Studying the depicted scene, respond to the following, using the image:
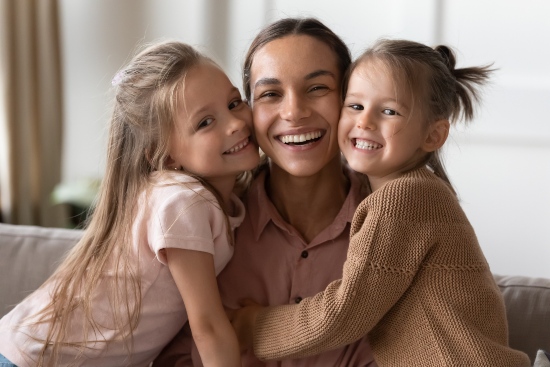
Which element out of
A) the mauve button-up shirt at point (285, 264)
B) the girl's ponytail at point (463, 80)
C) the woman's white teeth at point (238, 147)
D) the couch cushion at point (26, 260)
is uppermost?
the girl's ponytail at point (463, 80)

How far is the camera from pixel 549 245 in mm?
4086

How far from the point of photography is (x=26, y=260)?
100 inches

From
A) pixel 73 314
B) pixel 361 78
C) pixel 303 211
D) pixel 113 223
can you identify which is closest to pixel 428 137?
pixel 361 78

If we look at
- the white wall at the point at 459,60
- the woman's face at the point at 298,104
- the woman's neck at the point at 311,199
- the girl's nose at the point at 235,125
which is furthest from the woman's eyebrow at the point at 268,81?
the white wall at the point at 459,60

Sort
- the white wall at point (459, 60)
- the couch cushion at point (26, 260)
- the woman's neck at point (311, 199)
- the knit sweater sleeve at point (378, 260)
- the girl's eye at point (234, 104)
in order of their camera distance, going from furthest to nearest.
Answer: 1. the white wall at point (459, 60)
2. the couch cushion at point (26, 260)
3. the woman's neck at point (311, 199)
4. the girl's eye at point (234, 104)
5. the knit sweater sleeve at point (378, 260)

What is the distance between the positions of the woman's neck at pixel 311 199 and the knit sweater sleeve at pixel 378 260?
1.13 feet

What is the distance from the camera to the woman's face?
2.02 metres

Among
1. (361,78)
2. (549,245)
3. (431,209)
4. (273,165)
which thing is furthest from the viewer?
(549,245)

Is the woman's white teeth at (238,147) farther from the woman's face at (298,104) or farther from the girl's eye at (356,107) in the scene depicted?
the girl's eye at (356,107)

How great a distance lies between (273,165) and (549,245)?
7.42 feet

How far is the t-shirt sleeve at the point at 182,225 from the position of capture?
74.2 inches

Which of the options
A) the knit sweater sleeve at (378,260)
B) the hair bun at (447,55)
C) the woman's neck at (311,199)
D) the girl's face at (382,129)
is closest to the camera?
the knit sweater sleeve at (378,260)

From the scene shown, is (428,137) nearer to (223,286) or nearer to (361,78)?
(361,78)

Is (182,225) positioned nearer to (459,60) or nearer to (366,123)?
(366,123)
